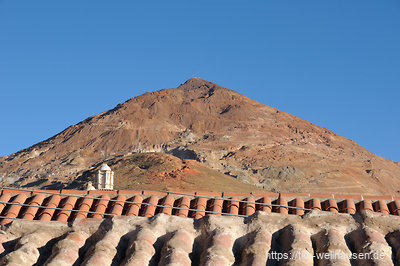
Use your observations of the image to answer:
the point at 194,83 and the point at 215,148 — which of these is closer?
the point at 215,148

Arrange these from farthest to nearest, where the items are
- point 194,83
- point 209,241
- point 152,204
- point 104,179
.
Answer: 1. point 194,83
2. point 104,179
3. point 152,204
4. point 209,241

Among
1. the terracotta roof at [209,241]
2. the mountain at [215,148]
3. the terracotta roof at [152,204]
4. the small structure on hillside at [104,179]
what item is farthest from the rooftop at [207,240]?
the mountain at [215,148]

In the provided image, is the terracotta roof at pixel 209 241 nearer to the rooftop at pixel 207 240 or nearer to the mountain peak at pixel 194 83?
the rooftop at pixel 207 240

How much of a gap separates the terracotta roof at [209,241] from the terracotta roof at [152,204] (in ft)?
5.09

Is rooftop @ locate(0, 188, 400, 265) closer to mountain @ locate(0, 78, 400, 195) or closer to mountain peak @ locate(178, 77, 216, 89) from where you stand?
mountain @ locate(0, 78, 400, 195)

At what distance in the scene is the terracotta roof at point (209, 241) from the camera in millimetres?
6105

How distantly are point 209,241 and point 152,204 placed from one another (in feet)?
7.19

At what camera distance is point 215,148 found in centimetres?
6638

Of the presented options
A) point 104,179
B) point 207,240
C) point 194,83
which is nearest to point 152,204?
point 207,240

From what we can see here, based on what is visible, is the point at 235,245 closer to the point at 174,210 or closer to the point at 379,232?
the point at 379,232

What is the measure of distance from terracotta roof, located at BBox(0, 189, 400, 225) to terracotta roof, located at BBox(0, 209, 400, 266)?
61.1 inches

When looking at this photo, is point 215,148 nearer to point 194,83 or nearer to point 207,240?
point 194,83

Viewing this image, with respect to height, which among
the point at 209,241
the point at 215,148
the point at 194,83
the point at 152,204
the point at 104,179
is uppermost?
the point at 194,83

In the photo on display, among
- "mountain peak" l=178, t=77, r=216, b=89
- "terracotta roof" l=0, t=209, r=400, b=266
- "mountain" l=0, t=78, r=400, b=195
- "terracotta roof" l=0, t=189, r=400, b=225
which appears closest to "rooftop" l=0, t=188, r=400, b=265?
"terracotta roof" l=0, t=209, r=400, b=266
